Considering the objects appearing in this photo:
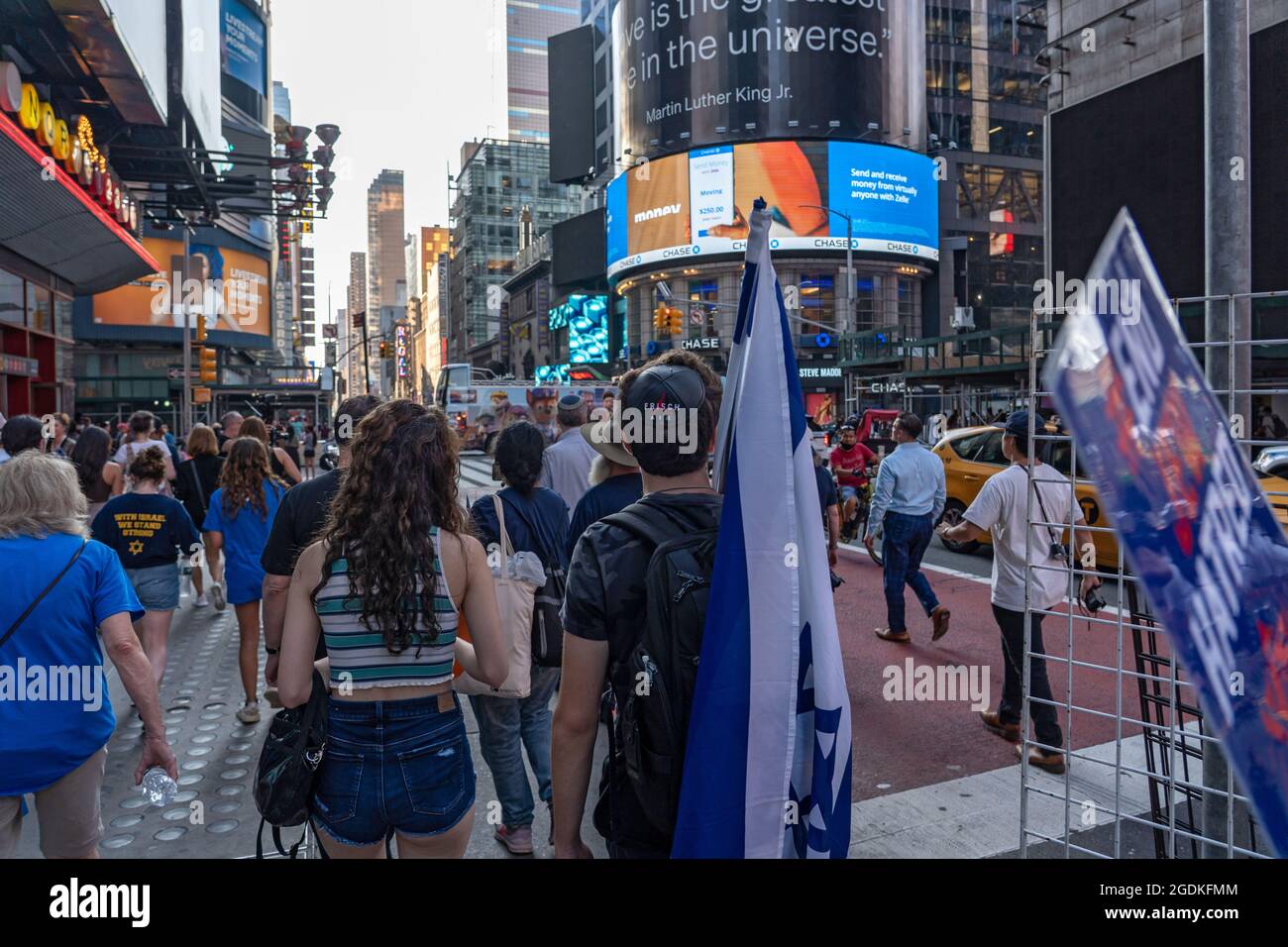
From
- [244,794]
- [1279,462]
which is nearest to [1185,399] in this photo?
[244,794]

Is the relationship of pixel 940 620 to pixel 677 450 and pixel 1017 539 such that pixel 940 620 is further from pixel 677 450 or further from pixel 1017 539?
pixel 677 450

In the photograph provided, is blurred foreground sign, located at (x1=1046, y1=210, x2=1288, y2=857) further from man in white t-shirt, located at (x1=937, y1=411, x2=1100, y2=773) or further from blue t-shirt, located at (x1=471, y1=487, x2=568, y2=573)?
man in white t-shirt, located at (x1=937, y1=411, x2=1100, y2=773)

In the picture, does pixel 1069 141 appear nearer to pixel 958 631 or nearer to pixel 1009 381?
pixel 1009 381

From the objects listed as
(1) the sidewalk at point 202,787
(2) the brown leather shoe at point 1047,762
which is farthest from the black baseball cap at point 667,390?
(2) the brown leather shoe at point 1047,762

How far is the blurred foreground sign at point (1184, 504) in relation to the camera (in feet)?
5.08

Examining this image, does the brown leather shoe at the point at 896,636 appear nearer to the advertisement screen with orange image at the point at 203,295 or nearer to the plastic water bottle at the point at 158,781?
the plastic water bottle at the point at 158,781

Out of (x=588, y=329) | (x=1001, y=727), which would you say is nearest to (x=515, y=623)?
(x=1001, y=727)

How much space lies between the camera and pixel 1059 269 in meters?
29.0

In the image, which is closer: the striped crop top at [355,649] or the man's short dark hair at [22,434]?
the striped crop top at [355,649]

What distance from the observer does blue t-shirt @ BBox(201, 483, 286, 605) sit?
663cm

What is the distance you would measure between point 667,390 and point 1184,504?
127cm

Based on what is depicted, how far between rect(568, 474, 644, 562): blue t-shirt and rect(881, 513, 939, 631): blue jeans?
3.99 m

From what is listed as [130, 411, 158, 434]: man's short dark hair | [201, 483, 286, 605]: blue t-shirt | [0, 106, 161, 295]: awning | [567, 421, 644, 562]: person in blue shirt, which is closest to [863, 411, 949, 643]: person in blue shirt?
[567, 421, 644, 562]: person in blue shirt

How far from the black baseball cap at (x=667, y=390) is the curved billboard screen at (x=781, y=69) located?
5661cm
